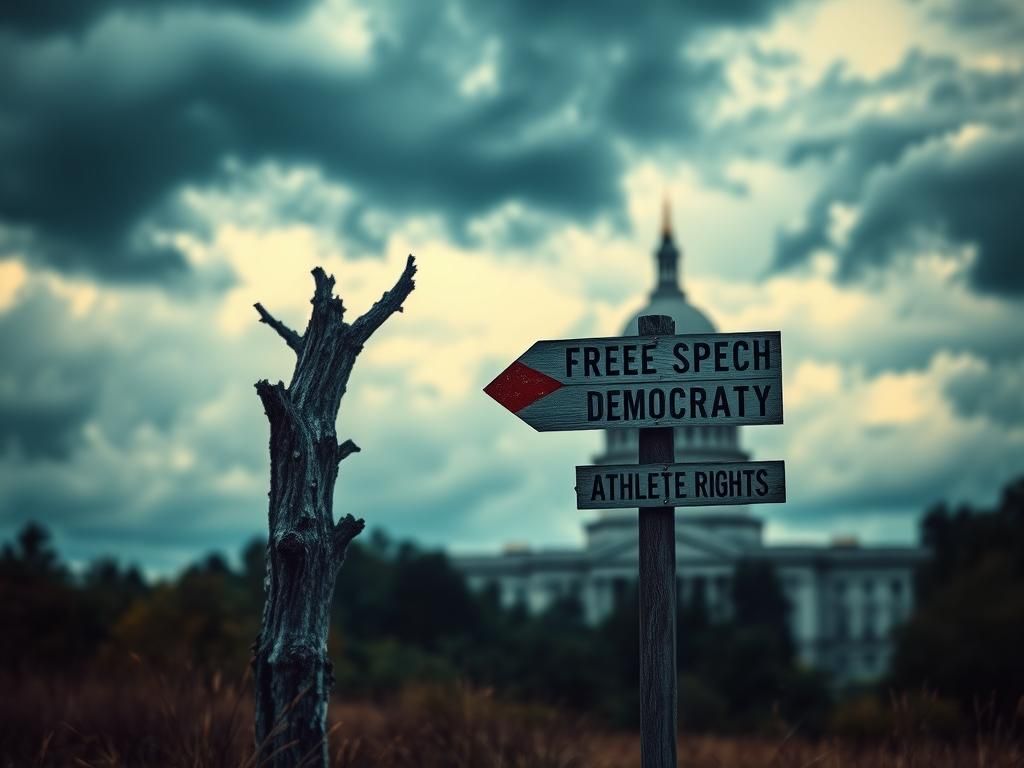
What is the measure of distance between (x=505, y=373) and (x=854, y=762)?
415 centimetres

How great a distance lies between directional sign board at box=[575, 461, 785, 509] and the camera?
233 inches

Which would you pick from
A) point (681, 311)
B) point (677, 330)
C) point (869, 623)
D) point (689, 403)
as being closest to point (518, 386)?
point (689, 403)

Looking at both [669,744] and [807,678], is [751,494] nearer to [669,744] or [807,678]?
[669,744]

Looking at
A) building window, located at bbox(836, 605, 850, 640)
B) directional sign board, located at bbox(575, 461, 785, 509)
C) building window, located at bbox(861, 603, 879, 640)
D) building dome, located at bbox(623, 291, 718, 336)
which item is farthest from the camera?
building window, located at bbox(861, 603, 879, 640)

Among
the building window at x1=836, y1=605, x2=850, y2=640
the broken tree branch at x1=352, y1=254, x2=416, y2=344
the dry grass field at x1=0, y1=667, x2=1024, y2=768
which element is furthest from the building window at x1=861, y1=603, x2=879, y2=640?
the broken tree branch at x1=352, y1=254, x2=416, y2=344

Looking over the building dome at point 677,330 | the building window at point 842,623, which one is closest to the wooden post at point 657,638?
the building dome at point 677,330

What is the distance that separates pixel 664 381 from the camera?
6070 mm

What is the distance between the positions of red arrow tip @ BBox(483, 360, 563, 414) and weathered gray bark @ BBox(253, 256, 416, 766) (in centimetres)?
77

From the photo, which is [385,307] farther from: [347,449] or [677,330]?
[677,330]

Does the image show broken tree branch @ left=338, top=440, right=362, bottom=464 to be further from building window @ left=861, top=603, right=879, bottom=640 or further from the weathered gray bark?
building window @ left=861, top=603, right=879, bottom=640

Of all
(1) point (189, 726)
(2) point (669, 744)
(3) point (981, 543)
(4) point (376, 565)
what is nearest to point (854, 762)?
(2) point (669, 744)

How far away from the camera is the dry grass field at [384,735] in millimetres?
8312

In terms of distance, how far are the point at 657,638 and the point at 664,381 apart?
1.09 metres

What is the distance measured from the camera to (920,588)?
9825 cm
